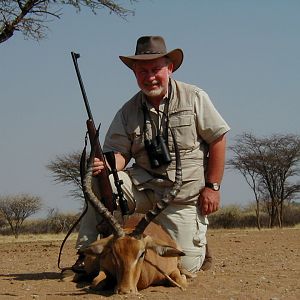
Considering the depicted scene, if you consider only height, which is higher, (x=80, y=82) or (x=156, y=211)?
(x=80, y=82)

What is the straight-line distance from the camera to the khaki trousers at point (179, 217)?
6883 millimetres

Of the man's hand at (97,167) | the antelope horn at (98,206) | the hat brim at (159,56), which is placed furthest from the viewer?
the hat brim at (159,56)

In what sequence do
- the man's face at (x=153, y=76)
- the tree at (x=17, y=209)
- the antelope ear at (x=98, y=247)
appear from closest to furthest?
the antelope ear at (x=98, y=247)
the man's face at (x=153, y=76)
the tree at (x=17, y=209)

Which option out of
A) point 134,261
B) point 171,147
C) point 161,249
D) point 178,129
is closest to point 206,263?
point 171,147

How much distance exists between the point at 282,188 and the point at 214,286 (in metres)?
31.5

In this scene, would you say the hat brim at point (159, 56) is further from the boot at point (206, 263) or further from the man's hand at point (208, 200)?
the boot at point (206, 263)

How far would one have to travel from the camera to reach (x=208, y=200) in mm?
6992

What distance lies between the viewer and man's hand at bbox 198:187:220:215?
22.9ft

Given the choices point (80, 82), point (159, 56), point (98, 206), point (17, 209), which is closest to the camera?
point (98, 206)

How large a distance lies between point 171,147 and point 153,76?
70 cm

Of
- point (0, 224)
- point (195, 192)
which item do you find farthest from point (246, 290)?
point (0, 224)

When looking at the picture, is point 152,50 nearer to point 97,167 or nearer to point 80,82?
point 80,82

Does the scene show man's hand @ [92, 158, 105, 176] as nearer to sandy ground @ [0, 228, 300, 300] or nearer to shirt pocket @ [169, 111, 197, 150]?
shirt pocket @ [169, 111, 197, 150]

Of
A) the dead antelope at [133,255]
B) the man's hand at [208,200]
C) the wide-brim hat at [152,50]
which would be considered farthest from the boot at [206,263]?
the wide-brim hat at [152,50]
